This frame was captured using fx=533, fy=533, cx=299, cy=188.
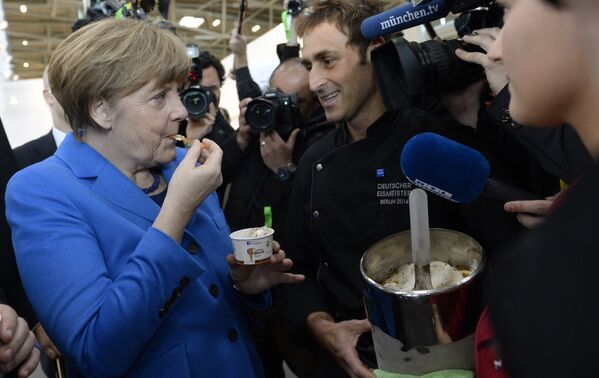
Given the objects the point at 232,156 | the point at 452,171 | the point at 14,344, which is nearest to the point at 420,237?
the point at 452,171

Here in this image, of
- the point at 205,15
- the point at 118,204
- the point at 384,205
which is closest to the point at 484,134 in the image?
the point at 384,205

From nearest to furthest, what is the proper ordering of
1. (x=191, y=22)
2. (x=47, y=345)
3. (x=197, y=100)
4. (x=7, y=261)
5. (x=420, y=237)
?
Result: (x=420, y=237)
(x=7, y=261)
(x=47, y=345)
(x=197, y=100)
(x=191, y=22)

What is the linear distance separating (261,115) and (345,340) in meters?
1.12

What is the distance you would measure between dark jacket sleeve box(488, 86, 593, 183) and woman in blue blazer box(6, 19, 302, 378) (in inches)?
24.3

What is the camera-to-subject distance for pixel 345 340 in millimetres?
1258

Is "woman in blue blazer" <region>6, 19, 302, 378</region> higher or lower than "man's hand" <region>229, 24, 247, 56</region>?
lower

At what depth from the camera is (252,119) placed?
213 centimetres

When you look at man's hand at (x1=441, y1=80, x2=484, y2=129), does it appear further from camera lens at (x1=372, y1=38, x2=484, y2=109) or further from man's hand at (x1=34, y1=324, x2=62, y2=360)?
man's hand at (x1=34, y1=324, x2=62, y2=360)

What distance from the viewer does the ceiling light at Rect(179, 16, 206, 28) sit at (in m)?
11.7

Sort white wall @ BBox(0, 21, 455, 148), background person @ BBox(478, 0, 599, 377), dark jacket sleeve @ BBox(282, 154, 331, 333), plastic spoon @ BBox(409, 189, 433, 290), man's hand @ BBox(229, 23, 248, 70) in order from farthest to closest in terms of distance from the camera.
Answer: white wall @ BBox(0, 21, 455, 148) → man's hand @ BBox(229, 23, 248, 70) → dark jacket sleeve @ BBox(282, 154, 331, 333) → plastic spoon @ BBox(409, 189, 433, 290) → background person @ BBox(478, 0, 599, 377)

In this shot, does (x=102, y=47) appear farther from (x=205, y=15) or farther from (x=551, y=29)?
(x=205, y=15)

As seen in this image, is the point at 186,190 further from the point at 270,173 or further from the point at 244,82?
the point at 244,82

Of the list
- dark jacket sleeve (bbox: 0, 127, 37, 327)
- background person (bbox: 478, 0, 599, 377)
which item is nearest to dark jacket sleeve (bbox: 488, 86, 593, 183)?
background person (bbox: 478, 0, 599, 377)

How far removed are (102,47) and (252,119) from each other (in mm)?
969
